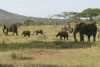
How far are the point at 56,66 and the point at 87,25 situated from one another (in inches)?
356

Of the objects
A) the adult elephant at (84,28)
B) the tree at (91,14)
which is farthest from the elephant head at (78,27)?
the tree at (91,14)

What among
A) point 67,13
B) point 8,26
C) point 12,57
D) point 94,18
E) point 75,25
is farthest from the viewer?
point 67,13

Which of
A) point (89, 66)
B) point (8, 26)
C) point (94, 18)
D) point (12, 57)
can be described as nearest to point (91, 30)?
point (89, 66)

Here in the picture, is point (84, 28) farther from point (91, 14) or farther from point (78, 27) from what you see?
point (91, 14)

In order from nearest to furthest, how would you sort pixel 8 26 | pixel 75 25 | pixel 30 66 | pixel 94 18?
pixel 30 66, pixel 75 25, pixel 8 26, pixel 94 18

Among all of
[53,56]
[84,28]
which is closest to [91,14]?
[84,28]

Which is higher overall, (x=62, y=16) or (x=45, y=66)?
(x=62, y=16)

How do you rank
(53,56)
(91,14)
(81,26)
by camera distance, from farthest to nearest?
1. (91,14)
2. (81,26)
3. (53,56)

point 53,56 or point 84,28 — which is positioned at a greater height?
→ point 84,28

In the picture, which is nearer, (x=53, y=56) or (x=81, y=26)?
(x=53, y=56)

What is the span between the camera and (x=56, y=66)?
611 centimetres

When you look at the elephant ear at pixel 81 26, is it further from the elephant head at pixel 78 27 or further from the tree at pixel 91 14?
the tree at pixel 91 14

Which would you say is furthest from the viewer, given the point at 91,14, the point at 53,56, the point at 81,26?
the point at 91,14

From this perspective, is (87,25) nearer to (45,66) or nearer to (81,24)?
(81,24)
